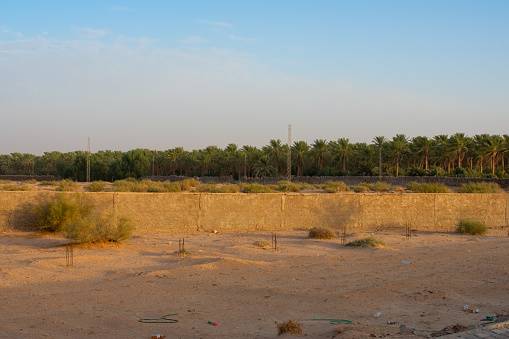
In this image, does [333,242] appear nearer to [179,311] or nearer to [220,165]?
[179,311]

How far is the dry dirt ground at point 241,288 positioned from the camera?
808 centimetres

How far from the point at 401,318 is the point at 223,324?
3227mm

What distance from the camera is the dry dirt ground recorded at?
808 centimetres

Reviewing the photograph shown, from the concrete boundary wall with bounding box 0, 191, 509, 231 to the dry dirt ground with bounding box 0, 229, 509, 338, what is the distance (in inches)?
98.2

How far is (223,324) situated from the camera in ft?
27.2

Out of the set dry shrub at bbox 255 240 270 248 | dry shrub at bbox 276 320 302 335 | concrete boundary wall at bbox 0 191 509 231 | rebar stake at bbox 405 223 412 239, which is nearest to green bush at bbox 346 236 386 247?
dry shrub at bbox 255 240 270 248

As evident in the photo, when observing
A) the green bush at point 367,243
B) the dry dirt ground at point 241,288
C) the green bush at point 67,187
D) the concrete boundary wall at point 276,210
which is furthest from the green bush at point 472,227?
the green bush at point 67,187

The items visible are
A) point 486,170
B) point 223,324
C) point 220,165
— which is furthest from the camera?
point 220,165

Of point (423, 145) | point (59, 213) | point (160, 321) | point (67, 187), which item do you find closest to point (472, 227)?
point (160, 321)

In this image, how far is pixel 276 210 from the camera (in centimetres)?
2103

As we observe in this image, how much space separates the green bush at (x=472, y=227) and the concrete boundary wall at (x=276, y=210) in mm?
1329

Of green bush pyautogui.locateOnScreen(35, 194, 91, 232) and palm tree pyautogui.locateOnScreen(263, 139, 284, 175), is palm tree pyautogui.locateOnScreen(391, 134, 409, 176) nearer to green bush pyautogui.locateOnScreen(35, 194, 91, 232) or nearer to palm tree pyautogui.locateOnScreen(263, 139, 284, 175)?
palm tree pyautogui.locateOnScreen(263, 139, 284, 175)

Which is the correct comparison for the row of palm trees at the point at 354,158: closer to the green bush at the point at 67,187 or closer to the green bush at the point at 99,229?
the green bush at the point at 67,187

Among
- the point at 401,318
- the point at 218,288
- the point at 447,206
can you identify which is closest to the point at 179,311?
the point at 218,288
